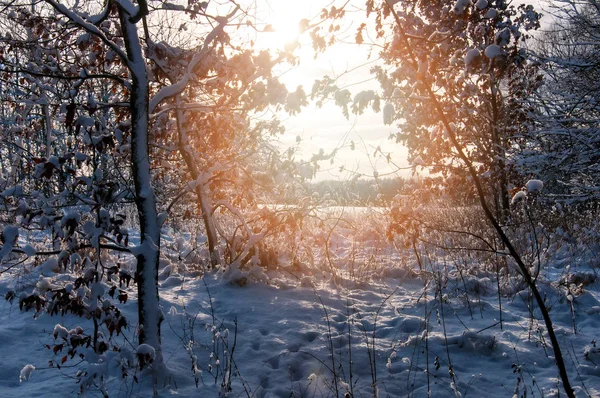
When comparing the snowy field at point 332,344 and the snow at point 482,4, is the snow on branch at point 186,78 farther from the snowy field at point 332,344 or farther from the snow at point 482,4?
the snow at point 482,4

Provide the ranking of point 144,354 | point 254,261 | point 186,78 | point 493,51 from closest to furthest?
1. point 493,51
2. point 144,354
3. point 186,78
4. point 254,261

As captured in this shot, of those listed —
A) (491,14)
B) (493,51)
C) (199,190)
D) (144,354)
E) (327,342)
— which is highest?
(491,14)

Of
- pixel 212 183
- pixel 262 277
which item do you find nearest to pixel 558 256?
pixel 262 277

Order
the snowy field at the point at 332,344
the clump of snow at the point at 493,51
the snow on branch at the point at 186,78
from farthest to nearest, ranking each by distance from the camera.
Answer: the snow on branch at the point at 186,78 → the snowy field at the point at 332,344 → the clump of snow at the point at 493,51

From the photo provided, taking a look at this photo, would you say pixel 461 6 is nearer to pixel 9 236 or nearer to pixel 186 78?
pixel 186 78

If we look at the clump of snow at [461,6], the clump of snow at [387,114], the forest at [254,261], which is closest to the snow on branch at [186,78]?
the forest at [254,261]

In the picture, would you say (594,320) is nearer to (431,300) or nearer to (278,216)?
(431,300)

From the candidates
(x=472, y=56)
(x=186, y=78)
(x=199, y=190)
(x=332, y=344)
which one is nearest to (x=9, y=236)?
(x=186, y=78)

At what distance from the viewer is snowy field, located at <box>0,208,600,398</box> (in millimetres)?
3150

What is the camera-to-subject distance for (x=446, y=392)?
3.15 meters

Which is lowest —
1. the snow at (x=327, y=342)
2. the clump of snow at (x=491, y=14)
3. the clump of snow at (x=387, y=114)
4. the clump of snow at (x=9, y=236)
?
the snow at (x=327, y=342)

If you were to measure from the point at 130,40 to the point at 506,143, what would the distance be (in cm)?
799

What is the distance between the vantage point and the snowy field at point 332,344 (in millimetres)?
3150

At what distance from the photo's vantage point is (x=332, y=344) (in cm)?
390
